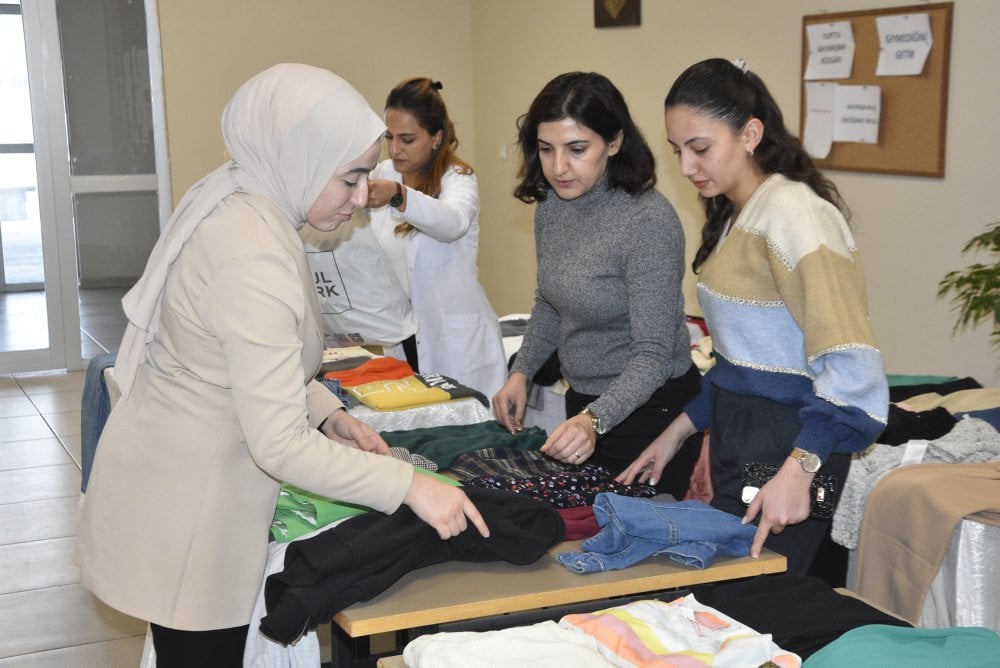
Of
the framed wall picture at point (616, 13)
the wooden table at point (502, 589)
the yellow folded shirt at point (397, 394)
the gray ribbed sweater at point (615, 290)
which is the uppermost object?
the framed wall picture at point (616, 13)

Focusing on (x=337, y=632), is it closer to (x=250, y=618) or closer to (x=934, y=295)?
(x=250, y=618)

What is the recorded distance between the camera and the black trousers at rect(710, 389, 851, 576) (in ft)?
6.11

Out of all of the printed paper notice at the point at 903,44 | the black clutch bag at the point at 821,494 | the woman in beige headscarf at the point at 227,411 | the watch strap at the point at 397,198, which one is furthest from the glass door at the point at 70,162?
the black clutch bag at the point at 821,494

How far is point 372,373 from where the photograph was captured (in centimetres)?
319

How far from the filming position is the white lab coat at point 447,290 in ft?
11.4

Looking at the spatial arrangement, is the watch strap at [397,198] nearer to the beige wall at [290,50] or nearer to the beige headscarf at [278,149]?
the beige headscarf at [278,149]

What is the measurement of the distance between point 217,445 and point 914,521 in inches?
63.4

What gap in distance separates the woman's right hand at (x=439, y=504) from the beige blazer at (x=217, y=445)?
0.09 ft

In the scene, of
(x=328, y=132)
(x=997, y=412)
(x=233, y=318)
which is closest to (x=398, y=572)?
(x=233, y=318)

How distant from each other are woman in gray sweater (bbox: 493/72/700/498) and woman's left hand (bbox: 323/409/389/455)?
0.32 m

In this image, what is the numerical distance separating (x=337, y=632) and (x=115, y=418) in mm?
531

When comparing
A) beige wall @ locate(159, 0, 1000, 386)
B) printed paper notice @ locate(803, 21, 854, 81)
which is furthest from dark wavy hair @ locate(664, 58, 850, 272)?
printed paper notice @ locate(803, 21, 854, 81)

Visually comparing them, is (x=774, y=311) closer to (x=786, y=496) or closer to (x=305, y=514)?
(x=786, y=496)

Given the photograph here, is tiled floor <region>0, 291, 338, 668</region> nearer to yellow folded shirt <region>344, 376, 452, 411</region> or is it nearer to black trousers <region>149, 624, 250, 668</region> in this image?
yellow folded shirt <region>344, 376, 452, 411</region>
